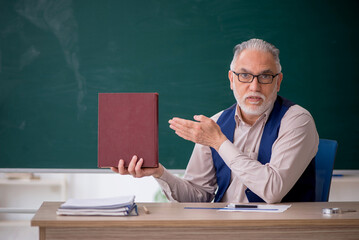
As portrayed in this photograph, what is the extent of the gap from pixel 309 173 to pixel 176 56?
57.1 inches

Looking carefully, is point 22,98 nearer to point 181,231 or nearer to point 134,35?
point 134,35

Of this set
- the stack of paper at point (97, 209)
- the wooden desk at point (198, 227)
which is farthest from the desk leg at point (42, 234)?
the stack of paper at point (97, 209)

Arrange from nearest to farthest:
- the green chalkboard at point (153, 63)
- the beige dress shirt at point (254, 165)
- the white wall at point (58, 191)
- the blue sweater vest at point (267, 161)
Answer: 1. the beige dress shirt at point (254, 165)
2. the blue sweater vest at point (267, 161)
3. the green chalkboard at point (153, 63)
4. the white wall at point (58, 191)

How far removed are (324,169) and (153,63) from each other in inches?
59.0

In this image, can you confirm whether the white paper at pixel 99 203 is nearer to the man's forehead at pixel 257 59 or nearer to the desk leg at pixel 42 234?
the desk leg at pixel 42 234

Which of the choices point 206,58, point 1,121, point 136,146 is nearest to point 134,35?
point 206,58

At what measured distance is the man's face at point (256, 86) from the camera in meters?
2.22

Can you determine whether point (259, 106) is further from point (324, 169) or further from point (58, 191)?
point (58, 191)

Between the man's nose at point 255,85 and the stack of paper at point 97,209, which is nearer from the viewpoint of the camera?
the stack of paper at point 97,209

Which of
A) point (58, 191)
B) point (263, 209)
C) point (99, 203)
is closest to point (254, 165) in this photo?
point (263, 209)

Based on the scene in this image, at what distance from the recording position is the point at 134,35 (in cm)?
328

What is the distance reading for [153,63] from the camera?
329cm

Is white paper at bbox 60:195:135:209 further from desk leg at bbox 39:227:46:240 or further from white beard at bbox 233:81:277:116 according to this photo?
white beard at bbox 233:81:277:116

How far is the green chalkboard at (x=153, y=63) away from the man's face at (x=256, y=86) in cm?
104
